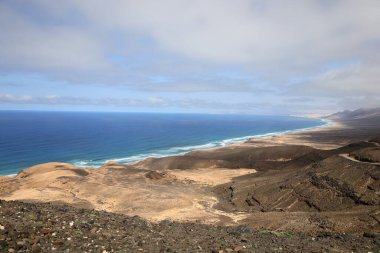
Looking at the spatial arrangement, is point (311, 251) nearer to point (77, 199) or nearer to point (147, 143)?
point (77, 199)

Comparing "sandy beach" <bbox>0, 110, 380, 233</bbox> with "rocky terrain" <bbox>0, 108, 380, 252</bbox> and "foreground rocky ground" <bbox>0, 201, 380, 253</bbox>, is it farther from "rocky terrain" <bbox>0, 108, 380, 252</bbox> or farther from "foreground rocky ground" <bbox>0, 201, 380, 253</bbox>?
"foreground rocky ground" <bbox>0, 201, 380, 253</bbox>

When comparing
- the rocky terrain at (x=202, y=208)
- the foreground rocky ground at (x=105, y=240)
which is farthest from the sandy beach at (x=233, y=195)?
the foreground rocky ground at (x=105, y=240)

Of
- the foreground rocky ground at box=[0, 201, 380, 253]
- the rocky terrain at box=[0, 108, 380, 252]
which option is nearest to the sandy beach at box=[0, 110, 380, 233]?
the rocky terrain at box=[0, 108, 380, 252]

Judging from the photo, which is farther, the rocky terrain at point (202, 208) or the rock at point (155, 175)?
the rock at point (155, 175)

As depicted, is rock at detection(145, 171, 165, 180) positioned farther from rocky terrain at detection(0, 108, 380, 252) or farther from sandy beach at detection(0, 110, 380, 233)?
rocky terrain at detection(0, 108, 380, 252)

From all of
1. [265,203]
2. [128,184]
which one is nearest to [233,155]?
[128,184]

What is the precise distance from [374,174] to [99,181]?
34.9 meters

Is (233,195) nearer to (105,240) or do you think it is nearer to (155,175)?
(155,175)

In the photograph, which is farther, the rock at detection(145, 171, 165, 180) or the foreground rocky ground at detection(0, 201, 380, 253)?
the rock at detection(145, 171, 165, 180)

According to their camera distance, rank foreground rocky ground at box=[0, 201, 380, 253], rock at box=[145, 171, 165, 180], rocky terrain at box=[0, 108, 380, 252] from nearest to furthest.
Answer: foreground rocky ground at box=[0, 201, 380, 253] → rocky terrain at box=[0, 108, 380, 252] → rock at box=[145, 171, 165, 180]

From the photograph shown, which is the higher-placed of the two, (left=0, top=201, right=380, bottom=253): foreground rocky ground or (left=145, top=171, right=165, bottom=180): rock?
(left=0, top=201, right=380, bottom=253): foreground rocky ground

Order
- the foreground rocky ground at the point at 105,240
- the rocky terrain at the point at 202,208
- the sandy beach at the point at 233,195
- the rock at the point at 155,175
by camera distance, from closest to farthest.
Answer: the foreground rocky ground at the point at 105,240 → the rocky terrain at the point at 202,208 → the sandy beach at the point at 233,195 → the rock at the point at 155,175

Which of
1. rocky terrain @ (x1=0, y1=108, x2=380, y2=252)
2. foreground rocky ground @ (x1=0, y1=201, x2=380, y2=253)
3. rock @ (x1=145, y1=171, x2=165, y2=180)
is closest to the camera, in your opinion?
foreground rocky ground @ (x1=0, y1=201, x2=380, y2=253)

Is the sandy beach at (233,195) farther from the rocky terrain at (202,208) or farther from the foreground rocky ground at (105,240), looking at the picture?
the foreground rocky ground at (105,240)
